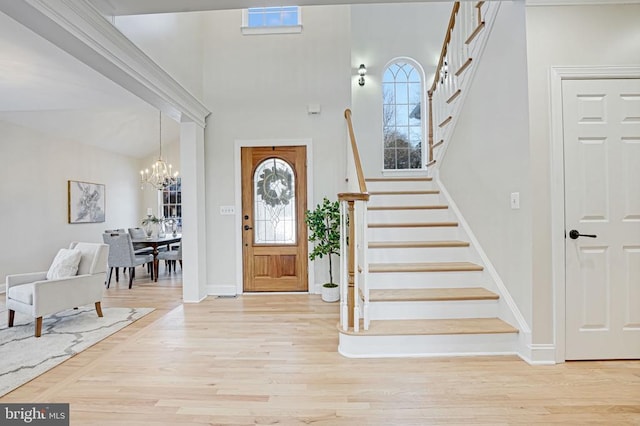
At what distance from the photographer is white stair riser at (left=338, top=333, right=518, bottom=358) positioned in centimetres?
242

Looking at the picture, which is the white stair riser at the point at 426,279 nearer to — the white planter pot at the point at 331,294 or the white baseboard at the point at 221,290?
the white planter pot at the point at 331,294

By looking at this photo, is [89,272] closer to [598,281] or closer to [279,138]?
[279,138]

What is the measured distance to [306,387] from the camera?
6.68 feet

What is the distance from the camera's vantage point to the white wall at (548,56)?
227 cm

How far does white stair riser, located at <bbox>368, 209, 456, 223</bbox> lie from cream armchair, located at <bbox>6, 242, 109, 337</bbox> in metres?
3.06

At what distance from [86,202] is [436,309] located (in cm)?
675

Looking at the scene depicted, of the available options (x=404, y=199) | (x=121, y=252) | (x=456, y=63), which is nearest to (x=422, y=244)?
(x=404, y=199)

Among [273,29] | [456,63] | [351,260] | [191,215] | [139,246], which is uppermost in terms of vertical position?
[273,29]

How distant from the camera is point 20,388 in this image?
6.91ft

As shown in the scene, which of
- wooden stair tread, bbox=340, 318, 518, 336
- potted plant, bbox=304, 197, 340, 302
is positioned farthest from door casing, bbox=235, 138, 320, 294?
wooden stair tread, bbox=340, 318, 518, 336

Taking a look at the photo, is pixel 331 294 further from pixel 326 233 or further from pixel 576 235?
pixel 576 235

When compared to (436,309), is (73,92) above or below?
above

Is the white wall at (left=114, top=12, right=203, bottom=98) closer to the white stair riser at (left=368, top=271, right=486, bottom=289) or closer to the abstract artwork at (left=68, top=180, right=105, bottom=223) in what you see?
the white stair riser at (left=368, top=271, right=486, bottom=289)

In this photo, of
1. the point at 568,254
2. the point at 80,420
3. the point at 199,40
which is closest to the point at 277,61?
the point at 199,40
